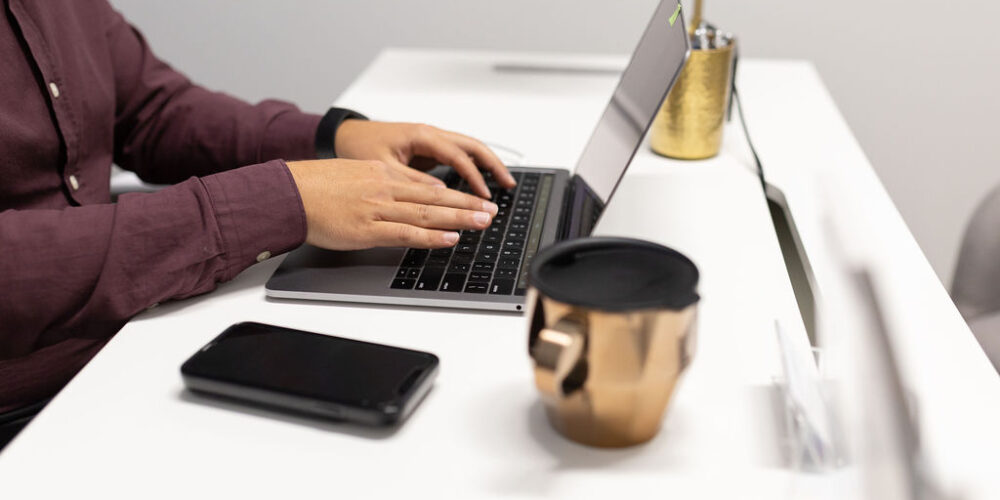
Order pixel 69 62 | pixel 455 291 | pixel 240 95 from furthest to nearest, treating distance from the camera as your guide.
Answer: pixel 240 95, pixel 69 62, pixel 455 291

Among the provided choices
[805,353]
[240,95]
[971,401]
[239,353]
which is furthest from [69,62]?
[240,95]

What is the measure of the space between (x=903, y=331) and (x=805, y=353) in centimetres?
8

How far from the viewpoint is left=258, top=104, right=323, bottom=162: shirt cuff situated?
3.30ft

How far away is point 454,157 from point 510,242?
0.17m

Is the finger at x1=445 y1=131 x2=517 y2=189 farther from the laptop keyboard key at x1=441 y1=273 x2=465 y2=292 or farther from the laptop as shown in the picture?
the laptop keyboard key at x1=441 y1=273 x2=465 y2=292

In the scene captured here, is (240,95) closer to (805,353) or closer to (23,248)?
(23,248)

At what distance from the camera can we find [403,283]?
0.70 meters

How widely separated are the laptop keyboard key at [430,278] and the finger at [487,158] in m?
0.21

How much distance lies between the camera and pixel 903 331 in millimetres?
631

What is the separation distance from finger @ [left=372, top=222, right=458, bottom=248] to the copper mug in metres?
0.23

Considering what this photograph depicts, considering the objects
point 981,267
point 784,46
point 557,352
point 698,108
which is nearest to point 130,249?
point 557,352

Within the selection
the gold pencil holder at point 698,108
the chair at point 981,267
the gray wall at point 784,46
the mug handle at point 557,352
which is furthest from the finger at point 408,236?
the gray wall at point 784,46

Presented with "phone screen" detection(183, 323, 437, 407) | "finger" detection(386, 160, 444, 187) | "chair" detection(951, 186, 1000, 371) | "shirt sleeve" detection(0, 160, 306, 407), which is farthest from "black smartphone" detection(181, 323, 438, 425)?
"chair" detection(951, 186, 1000, 371)

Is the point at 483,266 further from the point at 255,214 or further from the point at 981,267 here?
the point at 981,267
